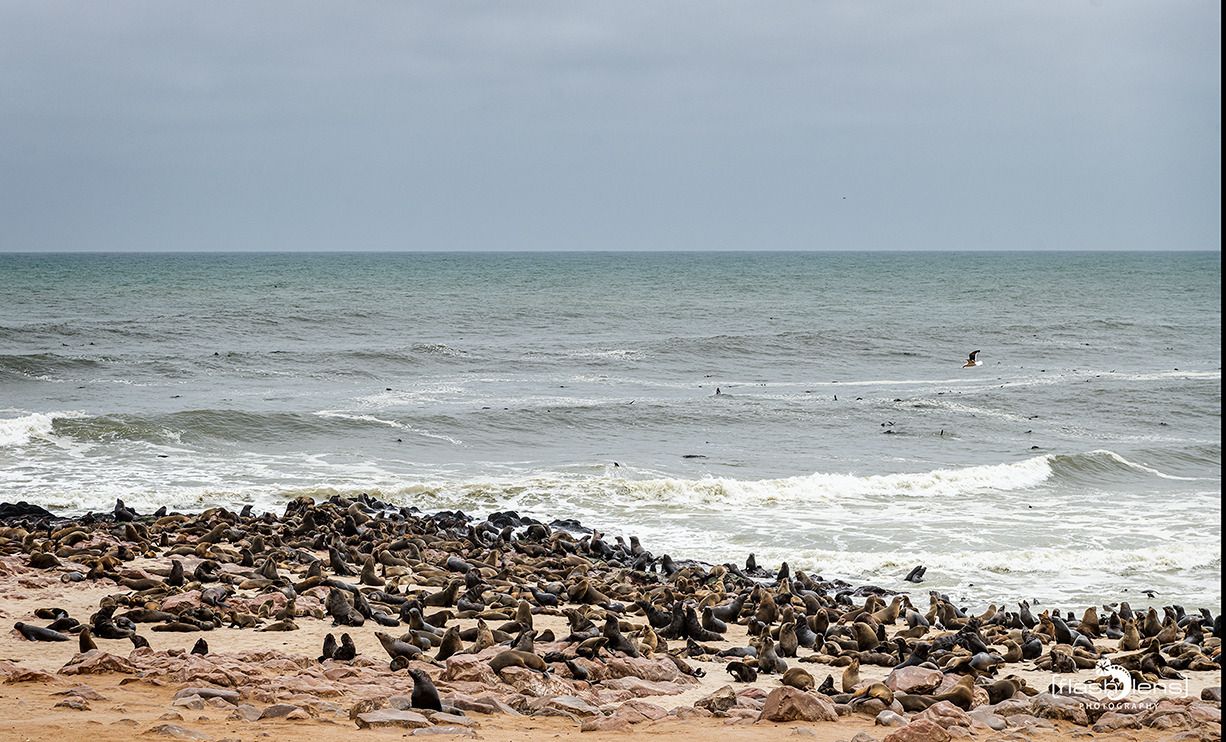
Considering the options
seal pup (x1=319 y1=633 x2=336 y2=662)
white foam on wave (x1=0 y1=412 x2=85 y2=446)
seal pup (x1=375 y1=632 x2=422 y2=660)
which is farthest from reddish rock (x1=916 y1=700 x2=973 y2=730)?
white foam on wave (x1=0 y1=412 x2=85 y2=446)

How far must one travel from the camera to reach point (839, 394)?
105 feet

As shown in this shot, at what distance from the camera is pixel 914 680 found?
8.79 meters

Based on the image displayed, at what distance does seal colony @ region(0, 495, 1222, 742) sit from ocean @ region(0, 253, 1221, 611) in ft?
7.48

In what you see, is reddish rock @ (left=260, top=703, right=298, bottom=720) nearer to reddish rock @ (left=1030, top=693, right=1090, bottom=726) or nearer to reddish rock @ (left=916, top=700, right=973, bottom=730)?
reddish rock @ (left=916, top=700, right=973, bottom=730)

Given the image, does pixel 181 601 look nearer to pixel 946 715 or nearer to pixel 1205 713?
pixel 946 715

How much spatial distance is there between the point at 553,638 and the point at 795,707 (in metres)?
2.62

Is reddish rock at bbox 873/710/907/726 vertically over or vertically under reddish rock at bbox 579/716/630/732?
under

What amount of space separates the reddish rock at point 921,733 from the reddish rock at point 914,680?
3.18 ft

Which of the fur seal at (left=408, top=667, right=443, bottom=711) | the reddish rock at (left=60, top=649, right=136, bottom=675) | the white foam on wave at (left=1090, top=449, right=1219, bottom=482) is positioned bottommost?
the white foam on wave at (left=1090, top=449, right=1219, bottom=482)

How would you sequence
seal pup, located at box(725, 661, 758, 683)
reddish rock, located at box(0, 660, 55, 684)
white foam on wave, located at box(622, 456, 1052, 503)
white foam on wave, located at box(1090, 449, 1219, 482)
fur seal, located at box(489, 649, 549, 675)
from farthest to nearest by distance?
white foam on wave, located at box(1090, 449, 1219, 482)
white foam on wave, located at box(622, 456, 1052, 503)
seal pup, located at box(725, 661, 758, 683)
fur seal, located at box(489, 649, 549, 675)
reddish rock, located at box(0, 660, 55, 684)

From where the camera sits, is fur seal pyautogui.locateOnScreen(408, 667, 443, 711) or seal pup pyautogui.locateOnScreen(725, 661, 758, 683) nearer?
A: fur seal pyautogui.locateOnScreen(408, 667, 443, 711)

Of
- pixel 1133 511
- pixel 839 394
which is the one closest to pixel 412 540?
pixel 1133 511

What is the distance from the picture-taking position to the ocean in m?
16.6

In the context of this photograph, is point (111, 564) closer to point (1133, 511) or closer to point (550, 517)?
point (550, 517)
